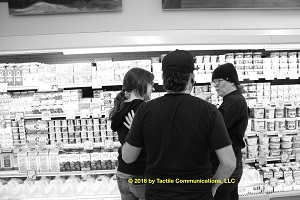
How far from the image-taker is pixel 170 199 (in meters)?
1.27

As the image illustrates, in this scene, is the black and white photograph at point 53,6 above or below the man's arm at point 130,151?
above

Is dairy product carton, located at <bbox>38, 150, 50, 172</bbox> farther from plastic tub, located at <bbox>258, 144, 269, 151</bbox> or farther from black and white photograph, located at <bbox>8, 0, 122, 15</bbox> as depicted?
plastic tub, located at <bbox>258, 144, 269, 151</bbox>

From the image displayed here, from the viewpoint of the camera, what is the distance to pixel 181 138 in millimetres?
1235

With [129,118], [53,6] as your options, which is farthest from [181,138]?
[53,6]

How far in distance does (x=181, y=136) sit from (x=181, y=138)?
1 centimetres

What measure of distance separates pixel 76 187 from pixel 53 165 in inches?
16.1

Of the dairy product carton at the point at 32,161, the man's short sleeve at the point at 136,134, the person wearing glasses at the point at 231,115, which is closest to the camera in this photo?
the man's short sleeve at the point at 136,134

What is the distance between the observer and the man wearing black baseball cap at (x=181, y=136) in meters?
1.23

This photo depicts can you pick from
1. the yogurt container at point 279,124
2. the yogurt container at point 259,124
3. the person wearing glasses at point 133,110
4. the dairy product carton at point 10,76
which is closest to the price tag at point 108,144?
the person wearing glasses at point 133,110

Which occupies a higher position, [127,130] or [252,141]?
[127,130]

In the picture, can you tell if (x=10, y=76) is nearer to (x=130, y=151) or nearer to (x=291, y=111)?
(x=130, y=151)

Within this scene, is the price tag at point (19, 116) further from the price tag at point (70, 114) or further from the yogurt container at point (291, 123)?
the yogurt container at point (291, 123)

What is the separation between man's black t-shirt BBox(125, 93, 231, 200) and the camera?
122 centimetres

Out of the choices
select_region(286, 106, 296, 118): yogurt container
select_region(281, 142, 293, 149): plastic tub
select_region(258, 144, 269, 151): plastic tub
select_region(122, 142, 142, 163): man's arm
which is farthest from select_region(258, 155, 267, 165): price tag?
select_region(122, 142, 142, 163): man's arm
